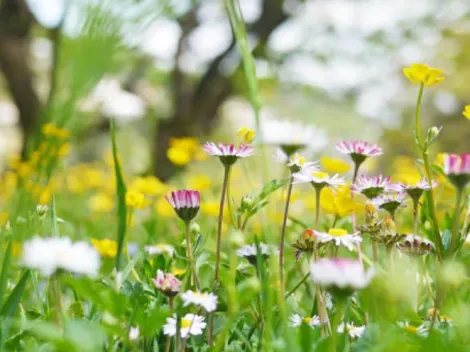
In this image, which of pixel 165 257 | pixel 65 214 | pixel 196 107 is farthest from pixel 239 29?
pixel 196 107

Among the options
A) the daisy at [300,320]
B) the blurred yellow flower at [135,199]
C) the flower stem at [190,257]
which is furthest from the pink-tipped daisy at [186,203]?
the blurred yellow flower at [135,199]

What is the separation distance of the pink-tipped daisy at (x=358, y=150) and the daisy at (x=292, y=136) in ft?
0.15

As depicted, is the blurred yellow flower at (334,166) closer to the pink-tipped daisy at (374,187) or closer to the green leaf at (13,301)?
the pink-tipped daisy at (374,187)

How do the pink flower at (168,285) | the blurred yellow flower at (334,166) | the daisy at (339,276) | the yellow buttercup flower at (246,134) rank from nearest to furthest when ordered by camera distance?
the daisy at (339,276)
the pink flower at (168,285)
the yellow buttercup flower at (246,134)
the blurred yellow flower at (334,166)

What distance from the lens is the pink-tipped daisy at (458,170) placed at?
394 mm

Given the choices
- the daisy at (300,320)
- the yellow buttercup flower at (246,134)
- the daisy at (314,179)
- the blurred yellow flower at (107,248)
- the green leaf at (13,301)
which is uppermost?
the yellow buttercup flower at (246,134)

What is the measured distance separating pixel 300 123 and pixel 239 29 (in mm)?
139

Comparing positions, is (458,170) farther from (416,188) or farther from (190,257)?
(190,257)

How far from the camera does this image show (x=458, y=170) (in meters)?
0.39

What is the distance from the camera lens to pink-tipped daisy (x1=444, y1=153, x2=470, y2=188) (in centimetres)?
39

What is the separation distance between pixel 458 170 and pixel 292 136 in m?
0.13

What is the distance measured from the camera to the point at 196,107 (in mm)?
5152

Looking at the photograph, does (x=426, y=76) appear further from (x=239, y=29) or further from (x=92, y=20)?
(x=92, y=20)

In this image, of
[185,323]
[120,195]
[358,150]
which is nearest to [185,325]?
[185,323]
